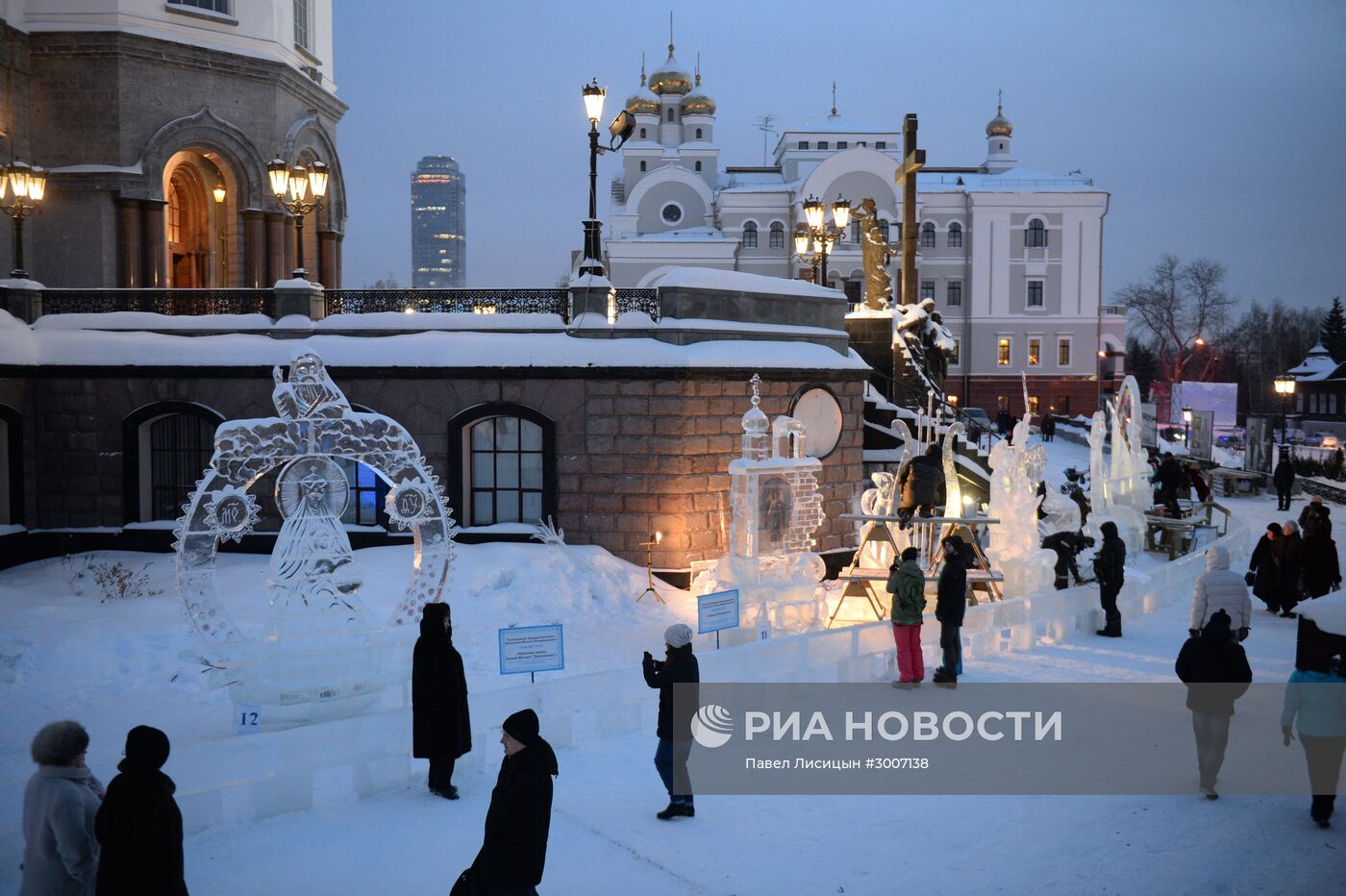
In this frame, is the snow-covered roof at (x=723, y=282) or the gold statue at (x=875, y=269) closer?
the snow-covered roof at (x=723, y=282)

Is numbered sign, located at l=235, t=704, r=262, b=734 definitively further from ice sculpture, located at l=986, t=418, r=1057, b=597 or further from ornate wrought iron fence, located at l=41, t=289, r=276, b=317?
ornate wrought iron fence, located at l=41, t=289, r=276, b=317

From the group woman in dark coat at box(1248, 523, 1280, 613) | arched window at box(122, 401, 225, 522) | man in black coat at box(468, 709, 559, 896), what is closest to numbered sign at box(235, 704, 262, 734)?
man in black coat at box(468, 709, 559, 896)

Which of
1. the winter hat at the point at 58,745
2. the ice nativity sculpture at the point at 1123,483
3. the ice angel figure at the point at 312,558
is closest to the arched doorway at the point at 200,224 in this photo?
the ice angel figure at the point at 312,558

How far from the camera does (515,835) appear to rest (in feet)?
17.4

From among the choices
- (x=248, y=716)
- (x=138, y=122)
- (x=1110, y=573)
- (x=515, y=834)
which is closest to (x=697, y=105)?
(x=138, y=122)

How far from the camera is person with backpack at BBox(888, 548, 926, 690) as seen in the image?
11.1 metres

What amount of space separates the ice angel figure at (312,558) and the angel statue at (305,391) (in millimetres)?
568

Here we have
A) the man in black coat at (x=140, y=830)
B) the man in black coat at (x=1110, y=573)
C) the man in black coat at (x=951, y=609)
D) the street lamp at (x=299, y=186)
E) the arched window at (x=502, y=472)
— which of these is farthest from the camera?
the arched window at (x=502, y=472)

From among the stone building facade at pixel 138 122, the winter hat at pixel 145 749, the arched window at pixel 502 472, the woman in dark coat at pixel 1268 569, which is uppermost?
the stone building facade at pixel 138 122

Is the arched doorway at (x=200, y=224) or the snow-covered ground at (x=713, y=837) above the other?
the arched doorway at (x=200, y=224)

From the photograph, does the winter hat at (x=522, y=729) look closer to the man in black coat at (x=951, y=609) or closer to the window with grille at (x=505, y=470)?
the man in black coat at (x=951, y=609)

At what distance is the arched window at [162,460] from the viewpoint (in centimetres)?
1798

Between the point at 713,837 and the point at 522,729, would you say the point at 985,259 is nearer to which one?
the point at 713,837

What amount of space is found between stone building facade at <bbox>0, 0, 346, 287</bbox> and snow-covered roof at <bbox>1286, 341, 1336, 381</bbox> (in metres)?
Answer: 58.5
